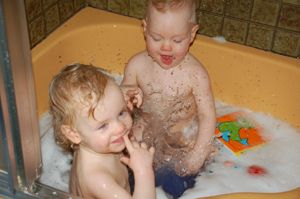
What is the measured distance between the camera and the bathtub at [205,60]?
5.73ft

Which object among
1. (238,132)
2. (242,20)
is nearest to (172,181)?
(238,132)

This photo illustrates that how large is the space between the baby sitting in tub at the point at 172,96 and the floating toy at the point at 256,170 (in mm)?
143

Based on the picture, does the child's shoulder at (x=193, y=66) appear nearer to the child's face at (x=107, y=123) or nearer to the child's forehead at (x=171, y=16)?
the child's forehead at (x=171, y=16)

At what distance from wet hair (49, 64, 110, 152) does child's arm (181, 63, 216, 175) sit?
451 mm

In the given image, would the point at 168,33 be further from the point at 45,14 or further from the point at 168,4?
the point at 45,14

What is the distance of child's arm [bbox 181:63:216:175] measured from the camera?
1.59 m

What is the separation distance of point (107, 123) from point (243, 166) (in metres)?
0.64

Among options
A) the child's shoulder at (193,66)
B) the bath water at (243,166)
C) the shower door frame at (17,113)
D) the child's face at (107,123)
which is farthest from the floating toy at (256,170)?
the shower door frame at (17,113)

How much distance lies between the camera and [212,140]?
1656mm

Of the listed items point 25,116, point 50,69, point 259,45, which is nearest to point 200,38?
point 259,45

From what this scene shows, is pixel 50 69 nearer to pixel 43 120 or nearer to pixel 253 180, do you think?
pixel 43 120

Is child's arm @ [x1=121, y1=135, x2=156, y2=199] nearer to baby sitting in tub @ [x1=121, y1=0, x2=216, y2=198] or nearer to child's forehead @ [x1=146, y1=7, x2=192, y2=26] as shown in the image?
baby sitting in tub @ [x1=121, y1=0, x2=216, y2=198]

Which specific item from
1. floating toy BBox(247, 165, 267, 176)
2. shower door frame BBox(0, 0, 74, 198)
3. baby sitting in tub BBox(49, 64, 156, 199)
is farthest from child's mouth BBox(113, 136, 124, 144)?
floating toy BBox(247, 165, 267, 176)

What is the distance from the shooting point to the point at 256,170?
165 cm
